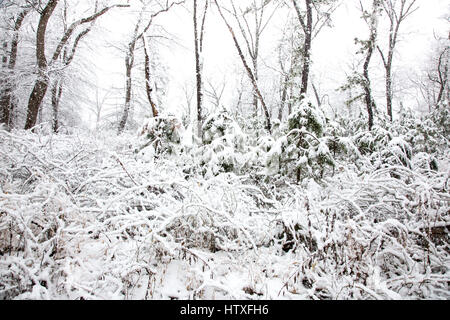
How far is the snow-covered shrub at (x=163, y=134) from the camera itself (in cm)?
470

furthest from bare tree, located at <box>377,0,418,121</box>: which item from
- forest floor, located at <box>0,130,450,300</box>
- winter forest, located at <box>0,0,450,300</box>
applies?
forest floor, located at <box>0,130,450,300</box>

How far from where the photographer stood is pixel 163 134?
4758 mm

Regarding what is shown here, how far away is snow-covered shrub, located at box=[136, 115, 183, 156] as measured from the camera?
4695mm

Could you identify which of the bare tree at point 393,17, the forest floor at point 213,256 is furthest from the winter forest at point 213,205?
the bare tree at point 393,17

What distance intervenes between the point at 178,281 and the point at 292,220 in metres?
1.22

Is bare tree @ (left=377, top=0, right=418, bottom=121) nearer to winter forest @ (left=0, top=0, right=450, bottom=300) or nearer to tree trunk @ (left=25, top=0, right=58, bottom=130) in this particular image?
winter forest @ (left=0, top=0, right=450, bottom=300)

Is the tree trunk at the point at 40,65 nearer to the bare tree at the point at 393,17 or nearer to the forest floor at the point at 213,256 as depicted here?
the forest floor at the point at 213,256

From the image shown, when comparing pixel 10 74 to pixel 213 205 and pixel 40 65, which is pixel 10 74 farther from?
pixel 213 205

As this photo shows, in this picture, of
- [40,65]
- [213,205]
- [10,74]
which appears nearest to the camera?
[213,205]

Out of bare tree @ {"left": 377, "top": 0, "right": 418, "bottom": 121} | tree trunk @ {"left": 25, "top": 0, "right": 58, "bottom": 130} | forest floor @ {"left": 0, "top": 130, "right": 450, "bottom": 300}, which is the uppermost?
bare tree @ {"left": 377, "top": 0, "right": 418, "bottom": 121}

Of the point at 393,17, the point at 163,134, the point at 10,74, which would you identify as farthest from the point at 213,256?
the point at 393,17
